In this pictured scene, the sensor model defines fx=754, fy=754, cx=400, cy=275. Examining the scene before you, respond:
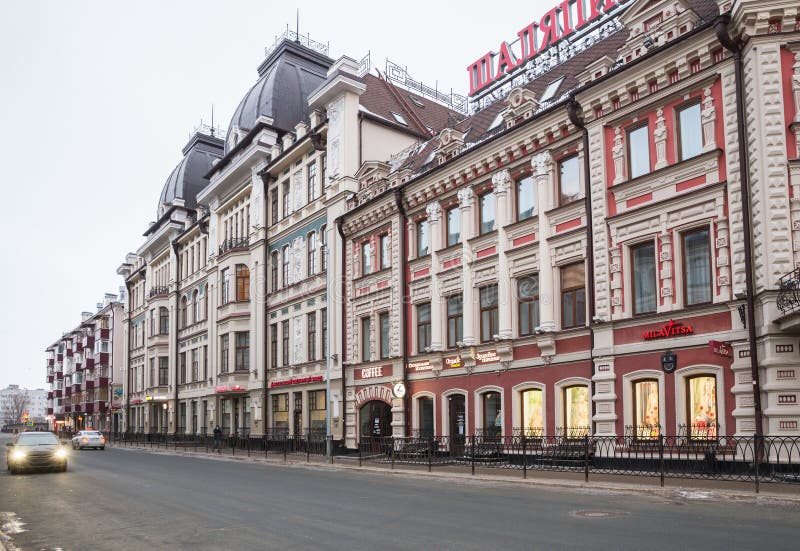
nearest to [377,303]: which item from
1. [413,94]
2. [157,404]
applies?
[413,94]

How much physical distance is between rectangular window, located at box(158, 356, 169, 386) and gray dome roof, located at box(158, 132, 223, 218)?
12148 millimetres

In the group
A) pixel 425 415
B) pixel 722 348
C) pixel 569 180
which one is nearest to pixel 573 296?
pixel 569 180

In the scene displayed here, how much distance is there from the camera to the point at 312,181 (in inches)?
1503

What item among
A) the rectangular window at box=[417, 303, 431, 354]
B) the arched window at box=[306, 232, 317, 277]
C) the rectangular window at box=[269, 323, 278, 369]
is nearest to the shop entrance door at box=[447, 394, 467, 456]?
the rectangular window at box=[417, 303, 431, 354]

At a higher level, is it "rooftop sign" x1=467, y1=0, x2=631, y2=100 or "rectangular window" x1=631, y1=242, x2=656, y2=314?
"rooftop sign" x1=467, y1=0, x2=631, y2=100

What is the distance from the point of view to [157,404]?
197ft

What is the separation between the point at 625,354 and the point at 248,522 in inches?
484

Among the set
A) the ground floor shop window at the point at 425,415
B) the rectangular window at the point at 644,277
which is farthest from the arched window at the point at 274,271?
the rectangular window at the point at 644,277

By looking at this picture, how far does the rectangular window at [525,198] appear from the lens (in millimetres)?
24977

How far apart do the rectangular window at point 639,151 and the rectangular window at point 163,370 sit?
4466 centimetres

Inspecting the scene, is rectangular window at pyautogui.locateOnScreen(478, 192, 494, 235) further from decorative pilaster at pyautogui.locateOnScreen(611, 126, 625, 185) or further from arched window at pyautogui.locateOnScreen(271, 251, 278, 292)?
arched window at pyautogui.locateOnScreen(271, 251, 278, 292)

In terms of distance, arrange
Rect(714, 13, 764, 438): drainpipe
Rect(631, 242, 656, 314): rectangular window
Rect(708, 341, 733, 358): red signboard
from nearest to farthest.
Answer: Rect(714, 13, 764, 438): drainpipe, Rect(708, 341, 733, 358): red signboard, Rect(631, 242, 656, 314): rectangular window

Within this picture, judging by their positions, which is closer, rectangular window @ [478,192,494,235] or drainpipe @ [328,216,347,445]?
rectangular window @ [478,192,494,235]

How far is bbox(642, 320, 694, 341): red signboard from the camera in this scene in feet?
63.3
